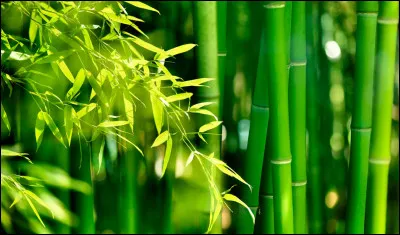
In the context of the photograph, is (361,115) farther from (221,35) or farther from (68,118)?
(68,118)

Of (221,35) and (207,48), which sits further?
(221,35)

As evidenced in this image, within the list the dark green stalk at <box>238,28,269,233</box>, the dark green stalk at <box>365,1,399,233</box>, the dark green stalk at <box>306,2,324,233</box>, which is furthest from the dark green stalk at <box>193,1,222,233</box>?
the dark green stalk at <box>365,1,399,233</box>

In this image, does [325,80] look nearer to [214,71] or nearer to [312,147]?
[312,147]

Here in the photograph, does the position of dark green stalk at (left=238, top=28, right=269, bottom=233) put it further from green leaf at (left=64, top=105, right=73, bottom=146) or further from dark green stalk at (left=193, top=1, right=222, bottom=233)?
green leaf at (left=64, top=105, right=73, bottom=146)

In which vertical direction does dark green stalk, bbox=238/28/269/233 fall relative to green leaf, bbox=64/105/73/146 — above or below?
below

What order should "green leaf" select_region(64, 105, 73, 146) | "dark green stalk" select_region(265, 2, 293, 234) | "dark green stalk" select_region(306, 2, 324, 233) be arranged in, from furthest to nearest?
"dark green stalk" select_region(306, 2, 324, 233)
"dark green stalk" select_region(265, 2, 293, 234)
"green leaf" select_region(64, 105, 73, 146)

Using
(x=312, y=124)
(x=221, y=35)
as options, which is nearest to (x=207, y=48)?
(x=221, y=35)
